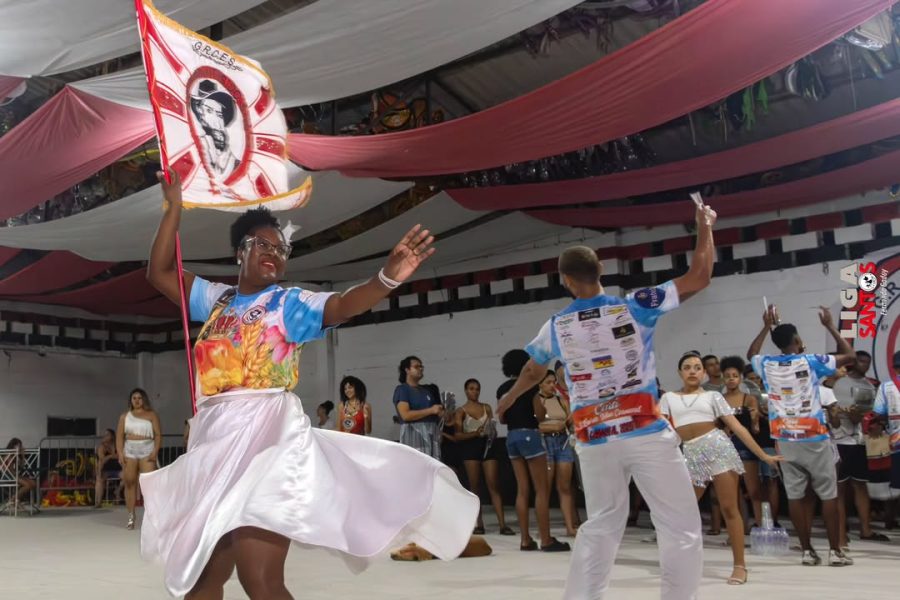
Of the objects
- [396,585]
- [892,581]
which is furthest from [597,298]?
[892,581]

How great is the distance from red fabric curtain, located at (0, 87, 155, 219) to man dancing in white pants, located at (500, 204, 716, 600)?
12.6ft

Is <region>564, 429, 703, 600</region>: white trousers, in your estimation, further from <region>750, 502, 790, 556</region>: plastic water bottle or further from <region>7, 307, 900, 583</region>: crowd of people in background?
<region>750, 502, 790, 556</region>: plastic water bottle

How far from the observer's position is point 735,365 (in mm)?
6707

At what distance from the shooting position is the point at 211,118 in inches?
145

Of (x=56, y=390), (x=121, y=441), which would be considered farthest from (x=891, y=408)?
(x=56, y=390)

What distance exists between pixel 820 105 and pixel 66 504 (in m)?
10.6

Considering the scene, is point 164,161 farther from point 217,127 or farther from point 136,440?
point 136,440

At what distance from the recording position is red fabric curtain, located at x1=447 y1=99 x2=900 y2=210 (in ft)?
20.0

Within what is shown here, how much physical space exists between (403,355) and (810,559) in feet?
23.6

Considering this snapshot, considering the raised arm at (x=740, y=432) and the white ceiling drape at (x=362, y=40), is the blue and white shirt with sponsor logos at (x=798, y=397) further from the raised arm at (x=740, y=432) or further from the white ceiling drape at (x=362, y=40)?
the white ceiling drape at (x=362, y=40)

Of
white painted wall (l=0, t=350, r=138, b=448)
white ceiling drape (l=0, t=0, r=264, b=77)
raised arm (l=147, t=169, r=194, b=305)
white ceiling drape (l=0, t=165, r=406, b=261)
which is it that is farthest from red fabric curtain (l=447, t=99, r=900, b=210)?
white painted wall (l=0, t=350, r=138, b=448)

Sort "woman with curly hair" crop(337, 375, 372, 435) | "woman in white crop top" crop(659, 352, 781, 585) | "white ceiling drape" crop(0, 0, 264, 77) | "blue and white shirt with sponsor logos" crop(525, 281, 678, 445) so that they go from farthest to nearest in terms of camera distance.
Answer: "woman with curly hair" crop(337, 375, 372, 435) → "woman in white crop top" crop(659, 352, 781, 585) → "white ceiling drape" crop(0, 0, 264, 77) → "blue and white shirt with sponsor logos" crop(525, 281, 678, 445)

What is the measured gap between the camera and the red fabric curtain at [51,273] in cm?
992

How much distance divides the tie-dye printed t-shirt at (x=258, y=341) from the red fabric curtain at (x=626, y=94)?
3156 millimetres
